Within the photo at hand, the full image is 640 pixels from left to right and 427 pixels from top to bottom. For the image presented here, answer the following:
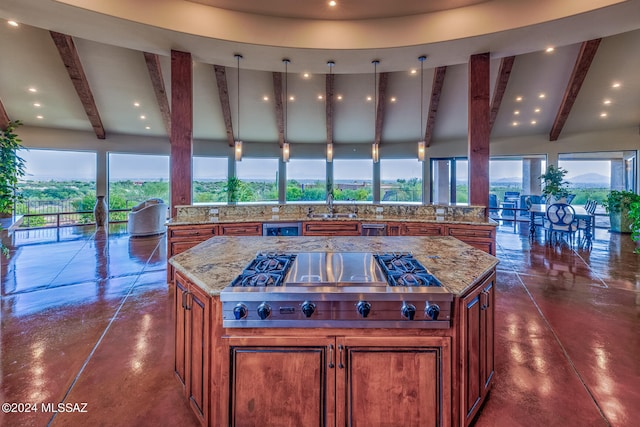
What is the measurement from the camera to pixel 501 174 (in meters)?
10.3

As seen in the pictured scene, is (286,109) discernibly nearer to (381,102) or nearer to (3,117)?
(381,102)

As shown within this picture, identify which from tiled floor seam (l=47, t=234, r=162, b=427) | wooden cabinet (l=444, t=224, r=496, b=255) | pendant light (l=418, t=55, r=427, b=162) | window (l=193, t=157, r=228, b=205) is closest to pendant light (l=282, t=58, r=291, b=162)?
pendant light (l=418, t=55, r=427, b=162)

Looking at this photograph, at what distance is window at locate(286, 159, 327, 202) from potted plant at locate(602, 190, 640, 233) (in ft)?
25.7

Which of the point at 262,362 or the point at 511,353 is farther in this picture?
the point at 511,353

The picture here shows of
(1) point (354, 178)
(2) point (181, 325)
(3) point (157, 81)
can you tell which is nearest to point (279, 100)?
(3) point (157, 81)

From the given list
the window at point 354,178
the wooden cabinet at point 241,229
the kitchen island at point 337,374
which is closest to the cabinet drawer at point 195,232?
the wooden cabinet at point 241,229

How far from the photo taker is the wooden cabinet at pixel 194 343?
1.37 metres

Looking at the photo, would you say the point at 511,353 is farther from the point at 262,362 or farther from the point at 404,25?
the point at 404,25

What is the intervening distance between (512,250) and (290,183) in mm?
6737

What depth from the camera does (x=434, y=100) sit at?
23.5 ft

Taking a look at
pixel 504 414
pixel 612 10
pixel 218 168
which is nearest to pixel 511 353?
pixel 504 414

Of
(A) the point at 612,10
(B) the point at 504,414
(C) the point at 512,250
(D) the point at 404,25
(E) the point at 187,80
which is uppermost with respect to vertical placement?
(D) the point at 404,25

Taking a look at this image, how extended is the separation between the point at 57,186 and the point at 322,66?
8.76m

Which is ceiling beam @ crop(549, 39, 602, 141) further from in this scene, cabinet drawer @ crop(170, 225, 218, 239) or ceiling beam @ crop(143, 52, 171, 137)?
ceiling beam @ crop(143, 52, 171, 137)
